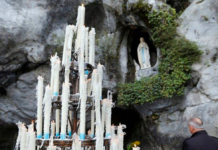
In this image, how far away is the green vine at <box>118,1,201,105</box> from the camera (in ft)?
20.2

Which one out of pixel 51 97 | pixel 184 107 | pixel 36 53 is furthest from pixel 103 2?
pixel 51 97

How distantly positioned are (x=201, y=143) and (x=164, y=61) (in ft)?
15.2

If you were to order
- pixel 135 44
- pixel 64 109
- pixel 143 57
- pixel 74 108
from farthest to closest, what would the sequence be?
1. pixel 135 44
2. pixel 143 57
3. pixel 74 108
4. pixel 64 109

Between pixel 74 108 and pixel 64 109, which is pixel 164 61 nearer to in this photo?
pixel 74 108

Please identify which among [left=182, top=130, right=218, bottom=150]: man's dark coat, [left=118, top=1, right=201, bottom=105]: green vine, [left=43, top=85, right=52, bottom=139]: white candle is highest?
[left=118, top=1, right=201, bottom=105]: green vine

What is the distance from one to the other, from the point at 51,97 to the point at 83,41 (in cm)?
95

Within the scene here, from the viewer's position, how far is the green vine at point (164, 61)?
615 cm

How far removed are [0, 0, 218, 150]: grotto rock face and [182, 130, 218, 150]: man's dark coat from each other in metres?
3.62

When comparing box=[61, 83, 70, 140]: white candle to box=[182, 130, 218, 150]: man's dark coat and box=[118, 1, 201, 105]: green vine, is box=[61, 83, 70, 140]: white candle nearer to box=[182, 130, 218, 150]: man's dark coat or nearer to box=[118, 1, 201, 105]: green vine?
box=[182, 130, 218, 150]: man's dark coat

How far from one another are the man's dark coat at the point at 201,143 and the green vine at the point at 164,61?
3.81 metres

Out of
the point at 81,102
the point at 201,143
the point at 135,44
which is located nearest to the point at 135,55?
the point at 135,44

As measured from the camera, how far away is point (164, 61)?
670 cm

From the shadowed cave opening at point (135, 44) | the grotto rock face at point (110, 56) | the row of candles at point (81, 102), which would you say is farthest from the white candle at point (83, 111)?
the shadowed cave opening at point (135, 44)

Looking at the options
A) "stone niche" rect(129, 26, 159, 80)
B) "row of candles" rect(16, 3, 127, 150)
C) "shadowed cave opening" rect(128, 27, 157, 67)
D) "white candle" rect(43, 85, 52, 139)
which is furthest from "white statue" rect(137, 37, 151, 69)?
"white candle" rect(43, 85, 52, 139)
